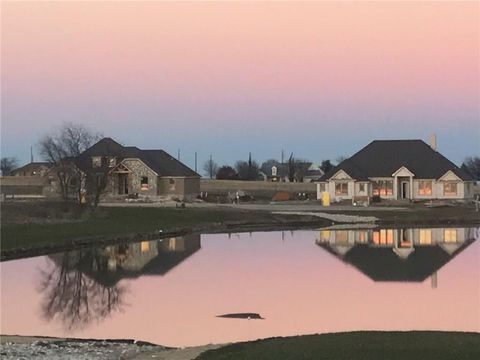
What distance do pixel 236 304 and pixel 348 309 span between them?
2.95 m

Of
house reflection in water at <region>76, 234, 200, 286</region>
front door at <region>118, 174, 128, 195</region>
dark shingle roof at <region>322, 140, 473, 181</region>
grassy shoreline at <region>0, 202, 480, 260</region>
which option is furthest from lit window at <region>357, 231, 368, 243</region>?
front door at <region>118, 174, 128, 195</region>

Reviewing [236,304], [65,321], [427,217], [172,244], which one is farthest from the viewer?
[427,217]

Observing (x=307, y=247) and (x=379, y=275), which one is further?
(x=307, y=247)

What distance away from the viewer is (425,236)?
41.4 meters

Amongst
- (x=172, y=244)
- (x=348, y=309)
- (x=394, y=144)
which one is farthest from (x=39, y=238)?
(x=394, y=144)

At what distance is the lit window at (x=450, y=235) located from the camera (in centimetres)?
3950

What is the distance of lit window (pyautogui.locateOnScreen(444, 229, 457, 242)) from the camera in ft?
130

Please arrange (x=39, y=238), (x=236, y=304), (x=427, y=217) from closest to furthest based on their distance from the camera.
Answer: (x=236, y=304) < (x=39, y=238) < (x=427, y=217)

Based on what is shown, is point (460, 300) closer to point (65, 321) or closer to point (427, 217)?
point (65, 321)

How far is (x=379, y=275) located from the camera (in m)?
25.6

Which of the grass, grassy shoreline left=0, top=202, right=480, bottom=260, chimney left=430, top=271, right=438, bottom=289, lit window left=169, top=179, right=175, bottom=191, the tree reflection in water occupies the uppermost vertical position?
lit window left=169, top=179, right=175, bottom=191

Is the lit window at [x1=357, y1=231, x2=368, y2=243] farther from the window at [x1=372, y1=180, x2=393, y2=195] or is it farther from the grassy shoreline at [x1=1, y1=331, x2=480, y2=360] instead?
the window at [x1=372, y1=180, x2=393, y2=195]

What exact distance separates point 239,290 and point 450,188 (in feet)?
167

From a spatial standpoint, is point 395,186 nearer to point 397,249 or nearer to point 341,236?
point 341,236
